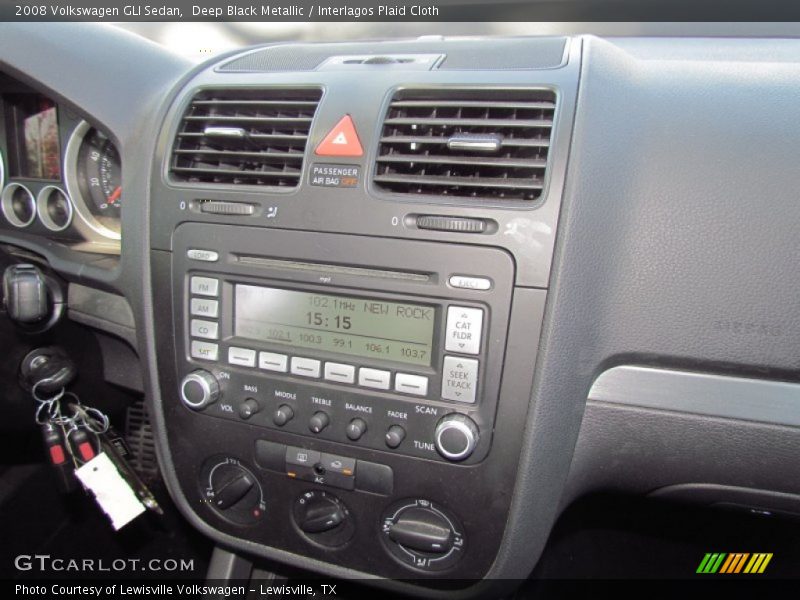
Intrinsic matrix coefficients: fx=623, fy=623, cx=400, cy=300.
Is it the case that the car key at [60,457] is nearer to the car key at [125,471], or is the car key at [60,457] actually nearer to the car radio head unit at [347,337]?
the car key at [125,471]

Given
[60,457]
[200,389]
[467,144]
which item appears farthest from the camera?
[60,457]

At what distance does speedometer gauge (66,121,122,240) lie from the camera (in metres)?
1.50

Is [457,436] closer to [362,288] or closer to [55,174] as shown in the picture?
[362,288]

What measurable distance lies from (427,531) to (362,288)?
18.9 inches

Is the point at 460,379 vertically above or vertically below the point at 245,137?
below

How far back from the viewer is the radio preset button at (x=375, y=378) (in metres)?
1.11

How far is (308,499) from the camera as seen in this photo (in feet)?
4.15

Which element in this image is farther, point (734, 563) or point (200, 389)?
point (734, 563)

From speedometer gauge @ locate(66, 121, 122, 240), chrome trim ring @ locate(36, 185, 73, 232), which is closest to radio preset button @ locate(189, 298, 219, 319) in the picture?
speedometer gauge @ locate(66, 121, 122, 240)

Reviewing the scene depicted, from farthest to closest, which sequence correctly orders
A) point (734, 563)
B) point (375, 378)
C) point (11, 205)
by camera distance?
point (734, 563) < point (11, 205) < point (375, 378)

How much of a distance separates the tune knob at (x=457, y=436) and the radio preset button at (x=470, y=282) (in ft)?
0.74

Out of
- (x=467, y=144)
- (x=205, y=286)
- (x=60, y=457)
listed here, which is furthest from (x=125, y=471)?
(x=467, y=144)

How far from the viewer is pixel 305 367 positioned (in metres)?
1.16

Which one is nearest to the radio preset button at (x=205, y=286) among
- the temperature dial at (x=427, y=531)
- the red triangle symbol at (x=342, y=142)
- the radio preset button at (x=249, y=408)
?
the radio preset button at (x=249, y=408)
